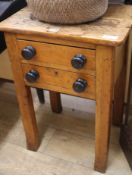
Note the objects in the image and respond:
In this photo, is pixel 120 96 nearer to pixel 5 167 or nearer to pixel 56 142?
pixel 56 142

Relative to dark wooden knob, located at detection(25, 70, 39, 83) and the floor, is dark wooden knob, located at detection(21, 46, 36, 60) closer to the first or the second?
dark wooden knob, located at detection(25, 70, 39, 83)

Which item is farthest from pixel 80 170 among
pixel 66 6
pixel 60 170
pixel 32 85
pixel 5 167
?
pixel 66 6

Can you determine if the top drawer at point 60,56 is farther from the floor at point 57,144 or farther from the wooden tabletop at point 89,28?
the floor at point 57,144

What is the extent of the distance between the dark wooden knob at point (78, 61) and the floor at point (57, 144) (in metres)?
0.55

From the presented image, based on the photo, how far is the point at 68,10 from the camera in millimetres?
759

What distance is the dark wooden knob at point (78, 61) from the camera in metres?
0.78

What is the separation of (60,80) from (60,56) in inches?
3.9

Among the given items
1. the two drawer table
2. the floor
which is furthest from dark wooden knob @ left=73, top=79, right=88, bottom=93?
the floor

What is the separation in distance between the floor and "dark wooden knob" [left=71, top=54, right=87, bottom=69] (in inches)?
21.8

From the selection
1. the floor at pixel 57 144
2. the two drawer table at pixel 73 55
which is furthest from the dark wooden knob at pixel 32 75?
the floor at pixel 57 144

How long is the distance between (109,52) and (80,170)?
2.00 feet

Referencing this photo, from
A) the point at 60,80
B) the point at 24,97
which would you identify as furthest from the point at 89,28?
the point at 24,97

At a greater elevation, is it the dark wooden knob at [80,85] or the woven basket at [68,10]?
the woven basket at [68,10]

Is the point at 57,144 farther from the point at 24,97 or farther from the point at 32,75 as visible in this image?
the point at 32,75
